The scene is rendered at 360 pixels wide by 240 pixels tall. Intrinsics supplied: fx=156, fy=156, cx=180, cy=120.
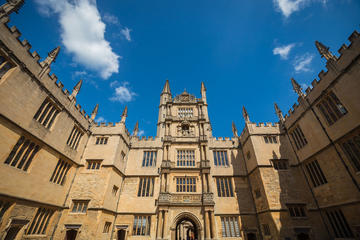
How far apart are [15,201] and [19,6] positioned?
1571 centimetres

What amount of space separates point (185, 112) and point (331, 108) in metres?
19.0

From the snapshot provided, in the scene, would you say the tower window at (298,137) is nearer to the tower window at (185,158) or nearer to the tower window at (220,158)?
the tower window at (220,158)

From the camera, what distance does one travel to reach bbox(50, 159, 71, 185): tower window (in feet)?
52.7

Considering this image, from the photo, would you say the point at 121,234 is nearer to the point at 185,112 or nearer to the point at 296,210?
the point at 185,112

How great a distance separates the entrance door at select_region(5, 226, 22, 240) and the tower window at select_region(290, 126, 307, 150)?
28299 mm

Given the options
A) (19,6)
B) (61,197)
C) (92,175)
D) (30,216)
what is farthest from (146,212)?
(19,6)

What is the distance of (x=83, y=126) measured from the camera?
20.4 m

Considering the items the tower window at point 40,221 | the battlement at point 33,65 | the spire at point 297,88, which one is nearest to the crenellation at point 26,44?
the battlement at point 33,65

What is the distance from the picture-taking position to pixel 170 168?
851 inches

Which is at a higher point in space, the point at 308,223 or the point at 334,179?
the point at 334,179

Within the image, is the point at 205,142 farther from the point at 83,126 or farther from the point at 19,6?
the point at 19,6

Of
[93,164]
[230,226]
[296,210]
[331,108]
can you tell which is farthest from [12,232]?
[331,108]

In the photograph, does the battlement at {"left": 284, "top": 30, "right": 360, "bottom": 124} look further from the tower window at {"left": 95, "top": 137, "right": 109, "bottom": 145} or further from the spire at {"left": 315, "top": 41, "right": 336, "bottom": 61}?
the tower window at {"left": 95, "top": 137, "right": 109, "bottom": 145}

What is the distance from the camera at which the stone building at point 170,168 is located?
1258cm
